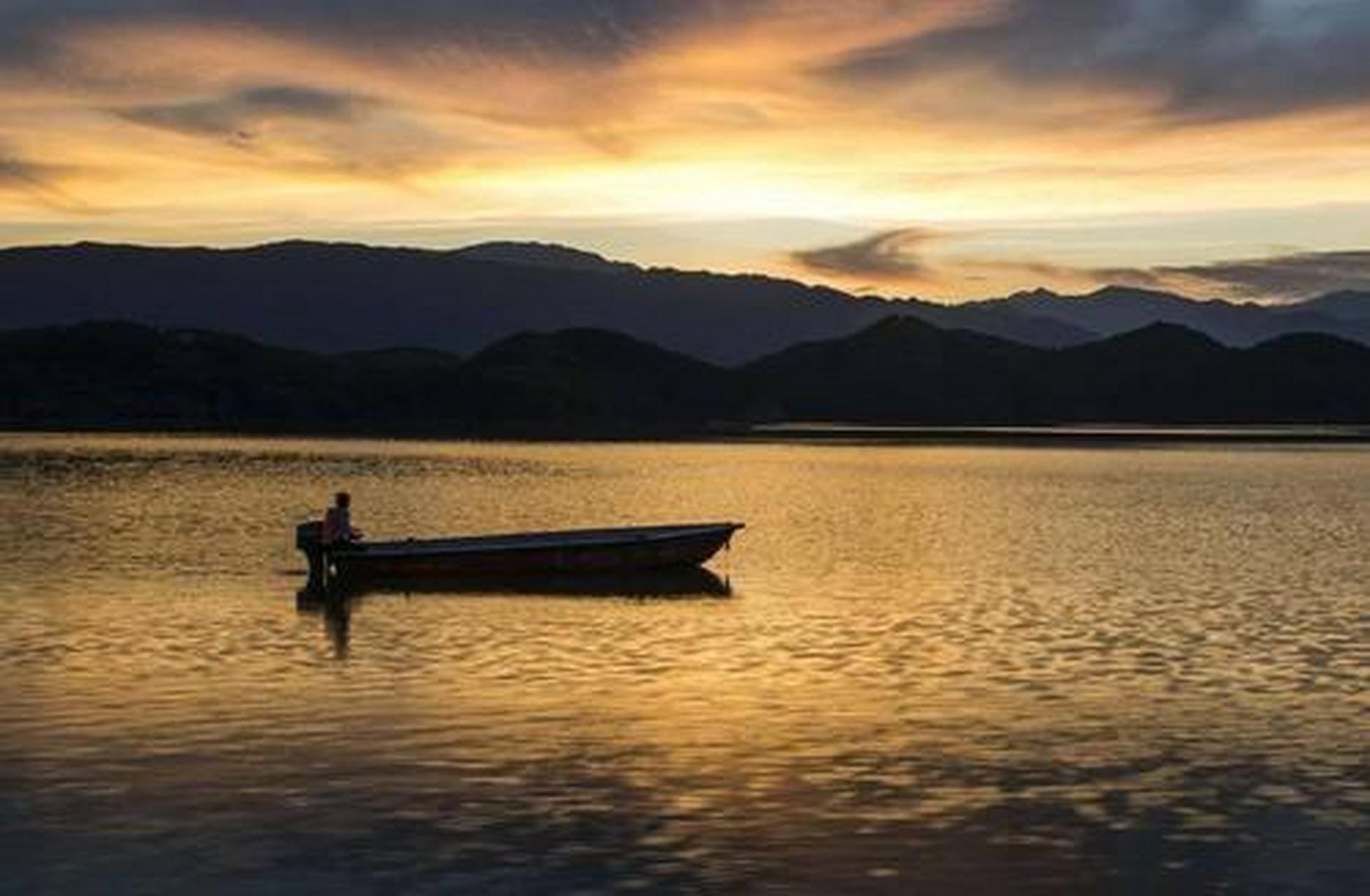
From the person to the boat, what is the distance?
0.58ft

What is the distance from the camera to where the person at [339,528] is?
173 feet

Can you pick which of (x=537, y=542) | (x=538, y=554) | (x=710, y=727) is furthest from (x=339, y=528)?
(x=710, y=727)

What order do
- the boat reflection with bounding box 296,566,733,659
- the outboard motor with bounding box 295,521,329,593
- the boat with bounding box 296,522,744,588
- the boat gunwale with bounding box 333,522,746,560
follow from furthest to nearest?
1. the boat gunwale with bounding box 333,522,746,560
2. the boat with bounding box 296,522,744,588
3. the outboard motor with bounding box 295,521,329,593
4. the boat reflection with bounding box 296,566,733,659

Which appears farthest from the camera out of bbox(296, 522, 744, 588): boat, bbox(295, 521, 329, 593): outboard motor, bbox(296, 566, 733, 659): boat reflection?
bbox(296, 522, 744, 588): boat

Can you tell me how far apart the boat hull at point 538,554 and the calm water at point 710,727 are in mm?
2495

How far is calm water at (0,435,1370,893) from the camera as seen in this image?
2044cm

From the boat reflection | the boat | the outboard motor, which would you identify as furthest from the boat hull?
the outboard motor

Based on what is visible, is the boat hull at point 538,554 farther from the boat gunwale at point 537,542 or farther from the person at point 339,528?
the person at point 339,528

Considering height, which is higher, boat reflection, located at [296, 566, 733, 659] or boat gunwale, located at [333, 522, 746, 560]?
boat gunwale, located at [333, 522, 746, 560]

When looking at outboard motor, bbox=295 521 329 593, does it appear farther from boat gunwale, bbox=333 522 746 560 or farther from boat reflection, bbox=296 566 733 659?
boat reflection, bbox=296 566 733 659

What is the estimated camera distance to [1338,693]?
3272cm

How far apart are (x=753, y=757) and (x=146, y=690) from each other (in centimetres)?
1203

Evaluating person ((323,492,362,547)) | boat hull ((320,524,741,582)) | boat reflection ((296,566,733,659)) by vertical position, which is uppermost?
person ((323,492,362,547))

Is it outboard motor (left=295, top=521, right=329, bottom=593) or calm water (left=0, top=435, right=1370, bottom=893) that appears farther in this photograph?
outboard motor (left=295, top=521, right=329, bottom=593)
